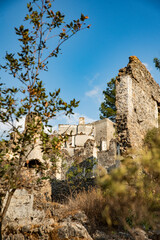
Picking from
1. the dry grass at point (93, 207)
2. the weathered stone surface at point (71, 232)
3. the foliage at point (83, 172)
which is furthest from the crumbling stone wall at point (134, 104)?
the weathered stone surface at point (71, 232)

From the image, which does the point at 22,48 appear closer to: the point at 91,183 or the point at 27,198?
the point at 27,198

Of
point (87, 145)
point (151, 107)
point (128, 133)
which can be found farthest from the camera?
point (87, 145)

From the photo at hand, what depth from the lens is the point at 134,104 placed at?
7.93 m

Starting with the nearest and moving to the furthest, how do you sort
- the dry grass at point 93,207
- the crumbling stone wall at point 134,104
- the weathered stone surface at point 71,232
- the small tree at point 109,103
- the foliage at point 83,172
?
the weathered stone surface at point 71,232, the dry grass at point 93,207, the crumbling stone wall at point 134,104, the foliage at point 83,172, the small tree at point 109,103

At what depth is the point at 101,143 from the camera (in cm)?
2588

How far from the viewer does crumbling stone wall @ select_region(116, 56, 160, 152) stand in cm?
727

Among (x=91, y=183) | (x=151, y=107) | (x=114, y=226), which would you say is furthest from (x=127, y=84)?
(x=114, y=226)

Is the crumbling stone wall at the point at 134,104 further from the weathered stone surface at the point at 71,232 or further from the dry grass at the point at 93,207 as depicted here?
the weathered stone surface at the point at 71,232

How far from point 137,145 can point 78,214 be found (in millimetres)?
3570

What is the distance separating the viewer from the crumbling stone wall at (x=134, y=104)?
7270mm

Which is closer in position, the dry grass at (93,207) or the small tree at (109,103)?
the dry grass at (93,207)

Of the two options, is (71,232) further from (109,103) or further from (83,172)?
(109,103)

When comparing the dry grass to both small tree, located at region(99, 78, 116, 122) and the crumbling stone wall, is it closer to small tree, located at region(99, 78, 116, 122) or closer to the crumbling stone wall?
the crumbling stone wall

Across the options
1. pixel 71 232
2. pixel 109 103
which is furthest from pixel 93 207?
pixel 109 103
